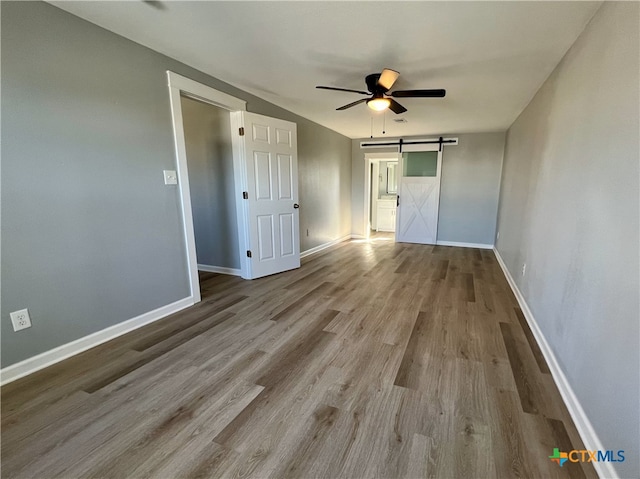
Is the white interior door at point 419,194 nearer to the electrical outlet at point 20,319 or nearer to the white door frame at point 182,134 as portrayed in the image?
the white door frame at point 182,134

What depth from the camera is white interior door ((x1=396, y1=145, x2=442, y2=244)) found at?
585 cm

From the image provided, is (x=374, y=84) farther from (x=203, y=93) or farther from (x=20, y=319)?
(x=20, y=319)

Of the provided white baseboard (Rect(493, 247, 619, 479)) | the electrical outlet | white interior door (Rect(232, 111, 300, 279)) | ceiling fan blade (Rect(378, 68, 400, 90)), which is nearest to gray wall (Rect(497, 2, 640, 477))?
white baseboard (Rect(493, 247, 619, 479))

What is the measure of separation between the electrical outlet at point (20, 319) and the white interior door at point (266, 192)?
6.86 ft

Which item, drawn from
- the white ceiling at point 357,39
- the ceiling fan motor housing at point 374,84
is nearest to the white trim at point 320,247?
the white ceiling at point 357,39

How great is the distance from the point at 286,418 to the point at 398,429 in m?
0.59

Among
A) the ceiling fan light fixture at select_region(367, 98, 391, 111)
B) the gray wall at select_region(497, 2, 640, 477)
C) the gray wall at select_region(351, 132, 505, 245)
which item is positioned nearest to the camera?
the gray wall at select_region(497, 2, 640, 477)

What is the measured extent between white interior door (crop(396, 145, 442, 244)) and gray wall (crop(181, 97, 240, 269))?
386 cm

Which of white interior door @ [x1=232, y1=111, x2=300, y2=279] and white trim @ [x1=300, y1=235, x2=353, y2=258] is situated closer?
white interior door @ [x1=232, y1=111, x2=300, y2=279]

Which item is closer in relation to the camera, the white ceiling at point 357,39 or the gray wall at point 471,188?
the white ceiling at point 357,39

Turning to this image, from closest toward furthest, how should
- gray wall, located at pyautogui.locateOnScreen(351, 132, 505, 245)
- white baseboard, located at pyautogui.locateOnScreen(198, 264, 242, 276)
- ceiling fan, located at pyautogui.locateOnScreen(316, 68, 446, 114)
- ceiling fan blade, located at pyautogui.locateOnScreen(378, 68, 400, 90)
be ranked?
1. ceiling fan blade, located at pyautogui.locateOnScreen(378, 68, 400, 90)
2. ceiling fan, located at pyautogui.locateOnScreen(316, 68, 446, 114)
3. white baseboard, located at pyautogui.locateOnScreen(198, 264, 242, 276)
4. gray wall, located at pyautogui.locateOnScreen(351, 132, 505, 245)

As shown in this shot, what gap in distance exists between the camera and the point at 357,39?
2111 millimetres

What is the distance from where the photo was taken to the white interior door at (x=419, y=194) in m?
5.85

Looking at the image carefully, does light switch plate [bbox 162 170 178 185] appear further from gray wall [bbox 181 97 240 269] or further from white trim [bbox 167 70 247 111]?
gray wall [bbox 181 97 240 269]
